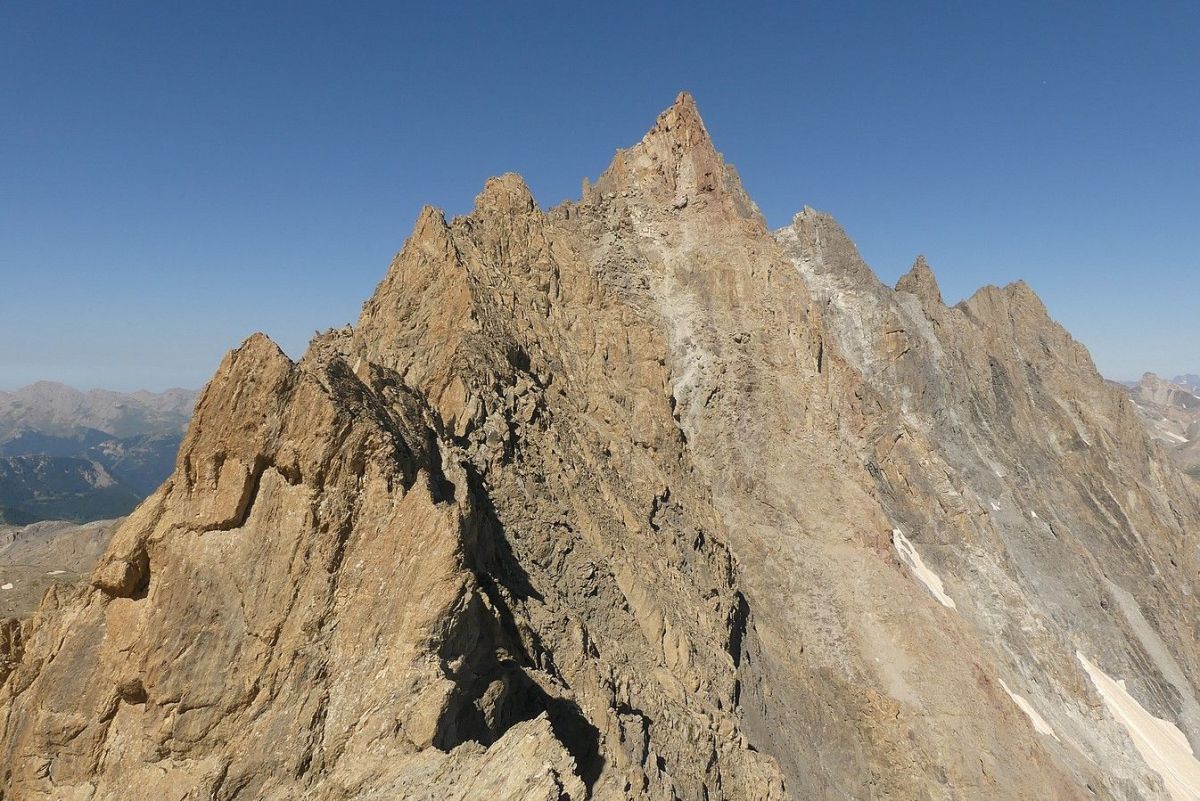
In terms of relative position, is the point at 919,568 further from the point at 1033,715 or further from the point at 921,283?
the point at 921,283

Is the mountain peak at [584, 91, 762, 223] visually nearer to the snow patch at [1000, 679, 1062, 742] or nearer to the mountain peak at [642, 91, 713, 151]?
the mountain peak at [642, 91, 713, 151]

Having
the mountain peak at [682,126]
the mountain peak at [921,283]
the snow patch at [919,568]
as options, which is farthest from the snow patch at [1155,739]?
the mountain peak at [682,126]

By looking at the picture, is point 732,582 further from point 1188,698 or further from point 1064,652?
point 1188,698

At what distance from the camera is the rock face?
9.98 metres

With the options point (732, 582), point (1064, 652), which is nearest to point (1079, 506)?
point (1064, 652)

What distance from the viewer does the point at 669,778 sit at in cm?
1433

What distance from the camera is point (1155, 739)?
40.4 meters

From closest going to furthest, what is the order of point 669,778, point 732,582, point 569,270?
point 669,778, point 732,582, point 569,270

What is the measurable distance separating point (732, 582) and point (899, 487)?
19.8 meters

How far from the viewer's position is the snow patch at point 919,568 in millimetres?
34350

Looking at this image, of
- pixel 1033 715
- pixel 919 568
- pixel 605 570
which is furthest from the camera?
pixel 919 568

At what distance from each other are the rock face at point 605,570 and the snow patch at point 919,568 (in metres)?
0.26

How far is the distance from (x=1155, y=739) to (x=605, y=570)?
46.4m

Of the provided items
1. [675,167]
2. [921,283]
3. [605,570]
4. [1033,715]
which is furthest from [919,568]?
[921,283]
